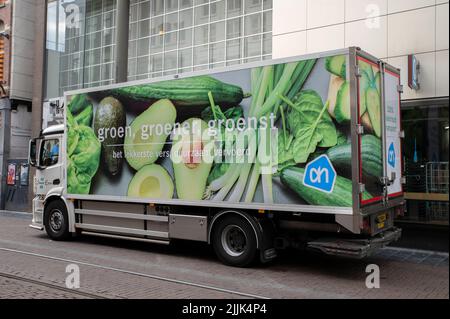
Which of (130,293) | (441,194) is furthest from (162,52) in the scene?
(130,293)

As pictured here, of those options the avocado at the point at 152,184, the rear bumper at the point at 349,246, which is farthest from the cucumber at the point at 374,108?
the avocado at the point at 152,184

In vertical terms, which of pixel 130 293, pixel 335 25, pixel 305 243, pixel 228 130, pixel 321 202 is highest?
pixel 335 25

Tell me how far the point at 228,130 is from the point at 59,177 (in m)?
5.03

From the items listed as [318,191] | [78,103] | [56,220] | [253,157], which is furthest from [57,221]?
[318,191]

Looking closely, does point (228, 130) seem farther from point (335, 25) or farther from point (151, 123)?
point (335, 25)

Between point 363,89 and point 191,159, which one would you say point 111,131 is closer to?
point 191,159

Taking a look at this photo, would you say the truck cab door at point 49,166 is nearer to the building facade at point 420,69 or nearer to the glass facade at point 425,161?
the building facade at point 420,69

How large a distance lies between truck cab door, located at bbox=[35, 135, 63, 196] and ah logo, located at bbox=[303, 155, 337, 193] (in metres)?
6.36

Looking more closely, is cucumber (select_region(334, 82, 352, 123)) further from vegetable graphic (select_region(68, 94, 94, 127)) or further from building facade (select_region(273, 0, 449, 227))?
vegetable graphic (select_region(68, 94, 94, 127))

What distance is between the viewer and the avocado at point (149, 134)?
30.0 ft

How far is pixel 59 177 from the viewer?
37.0ft

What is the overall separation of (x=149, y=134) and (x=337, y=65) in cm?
396

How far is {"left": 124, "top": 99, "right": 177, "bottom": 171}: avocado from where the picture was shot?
915 centimetres

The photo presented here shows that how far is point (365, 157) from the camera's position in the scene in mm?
7309
